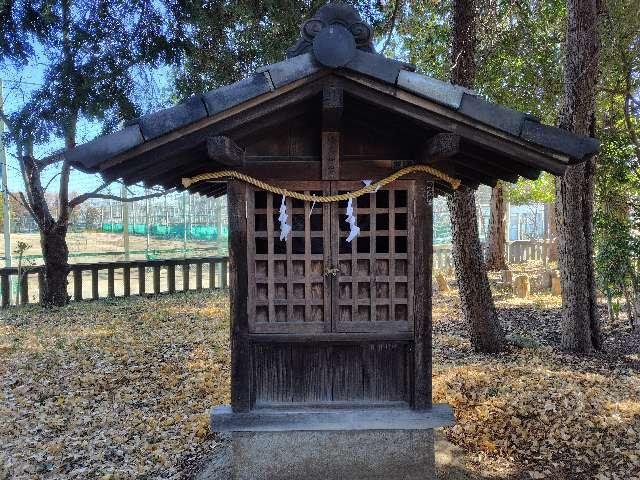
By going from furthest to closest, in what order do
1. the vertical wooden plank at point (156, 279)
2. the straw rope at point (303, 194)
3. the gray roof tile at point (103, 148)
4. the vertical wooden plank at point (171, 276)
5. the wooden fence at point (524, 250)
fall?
the wooden fence at point (524, 250) → the vertical wooden plank at point (171, 276) → the vertical wooden plank at point (156, 279) → the straw rope at point (303, 194) → the gray roof tile at point (103, 148)

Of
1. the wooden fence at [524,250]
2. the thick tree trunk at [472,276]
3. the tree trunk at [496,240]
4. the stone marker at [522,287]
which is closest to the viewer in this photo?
the thick tree trunk at [472,276]

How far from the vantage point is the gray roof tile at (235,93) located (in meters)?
2.82

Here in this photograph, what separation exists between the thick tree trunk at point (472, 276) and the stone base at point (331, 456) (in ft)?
13.1

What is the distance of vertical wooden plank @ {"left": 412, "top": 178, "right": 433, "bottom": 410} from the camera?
11.2 ft

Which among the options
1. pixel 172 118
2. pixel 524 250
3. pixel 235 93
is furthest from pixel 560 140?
pixel 524 250

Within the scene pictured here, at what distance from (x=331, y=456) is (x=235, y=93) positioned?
2.51m

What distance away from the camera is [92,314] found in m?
10.3

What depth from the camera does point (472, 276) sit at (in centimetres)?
708

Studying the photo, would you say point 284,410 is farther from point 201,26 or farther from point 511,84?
point 511,84

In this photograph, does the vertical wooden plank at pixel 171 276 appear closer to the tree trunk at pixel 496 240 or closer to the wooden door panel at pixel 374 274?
the tree trunk at pixel 496 240

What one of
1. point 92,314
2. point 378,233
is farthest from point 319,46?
point 92,314

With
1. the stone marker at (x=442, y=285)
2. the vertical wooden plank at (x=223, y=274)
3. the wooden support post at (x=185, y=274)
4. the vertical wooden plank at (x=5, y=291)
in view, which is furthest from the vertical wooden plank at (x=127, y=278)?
the stone marker at (x=442, y=285)

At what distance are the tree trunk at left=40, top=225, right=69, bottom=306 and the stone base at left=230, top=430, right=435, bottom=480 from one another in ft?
30.4

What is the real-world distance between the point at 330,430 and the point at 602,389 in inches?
150
